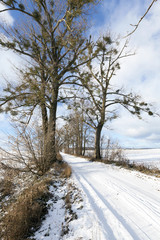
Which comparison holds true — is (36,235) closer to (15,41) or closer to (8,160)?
(8,160)

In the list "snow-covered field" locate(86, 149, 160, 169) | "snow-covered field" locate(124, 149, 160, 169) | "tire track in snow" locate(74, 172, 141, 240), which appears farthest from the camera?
"snow-covered field" locate(124, 149, 160, 169)

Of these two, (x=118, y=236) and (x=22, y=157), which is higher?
(x=22, y=157)

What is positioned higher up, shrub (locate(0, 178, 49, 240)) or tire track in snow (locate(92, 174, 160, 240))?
tire track in snow (locate(92, 174, 160, 240))

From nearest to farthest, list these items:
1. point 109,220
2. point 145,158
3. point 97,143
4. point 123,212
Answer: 1. point 109,220
2. point 123,212
3. point 97,143
4. point 145,158

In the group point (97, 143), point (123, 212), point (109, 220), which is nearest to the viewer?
point (109, 220)

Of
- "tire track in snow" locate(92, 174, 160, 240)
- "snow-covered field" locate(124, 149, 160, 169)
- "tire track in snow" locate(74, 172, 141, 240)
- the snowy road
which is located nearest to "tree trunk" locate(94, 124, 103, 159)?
"snow-covered field" locate(124, 149, 160, 169)

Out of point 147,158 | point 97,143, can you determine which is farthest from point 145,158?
point 97,143

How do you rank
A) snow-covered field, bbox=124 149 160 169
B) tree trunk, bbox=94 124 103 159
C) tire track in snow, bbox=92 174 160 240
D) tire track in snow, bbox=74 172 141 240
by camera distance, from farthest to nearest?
1. tree trunk, bbox=94 124 103 159
2. snow-covered field, bbox=124 149 160 169
3. tire track in snow, bbox=92 174 160 240
4. tire track in snow, bbox=74 172 141 240

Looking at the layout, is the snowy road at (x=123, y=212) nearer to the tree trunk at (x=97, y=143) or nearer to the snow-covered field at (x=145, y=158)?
the snow-covered field at (x=145, y=158)

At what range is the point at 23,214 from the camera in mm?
2389

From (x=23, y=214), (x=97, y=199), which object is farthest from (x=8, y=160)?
(x=97, y=199)

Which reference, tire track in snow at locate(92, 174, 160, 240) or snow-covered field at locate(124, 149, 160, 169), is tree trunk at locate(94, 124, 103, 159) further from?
tire track in snow at locate(92, 174, 160, 240)

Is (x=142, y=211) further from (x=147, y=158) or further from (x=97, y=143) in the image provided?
(x=147, y=158)

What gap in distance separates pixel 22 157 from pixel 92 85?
7394mm
